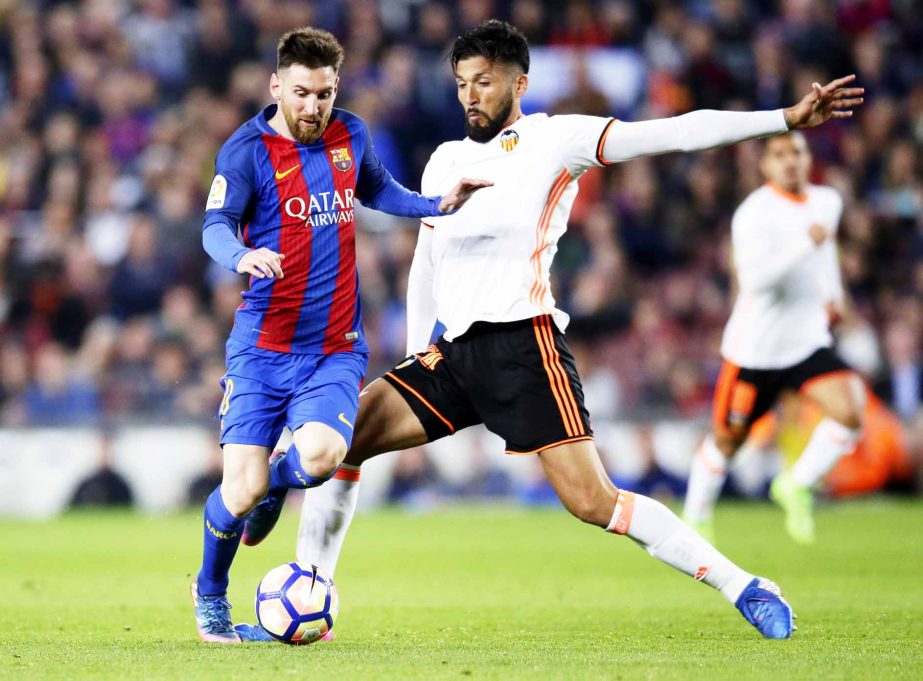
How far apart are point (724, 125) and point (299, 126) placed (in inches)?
68.5

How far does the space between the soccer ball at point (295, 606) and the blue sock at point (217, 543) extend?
279mm

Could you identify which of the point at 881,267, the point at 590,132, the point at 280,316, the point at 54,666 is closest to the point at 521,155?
the point at 590,132

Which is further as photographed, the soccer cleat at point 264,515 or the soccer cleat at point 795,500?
the soccer cleat at point 795,500

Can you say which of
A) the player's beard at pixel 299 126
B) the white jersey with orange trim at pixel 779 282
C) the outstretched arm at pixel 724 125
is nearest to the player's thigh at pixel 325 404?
the player's beard at pixel 299 126

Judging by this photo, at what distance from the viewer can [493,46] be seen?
6.30 m

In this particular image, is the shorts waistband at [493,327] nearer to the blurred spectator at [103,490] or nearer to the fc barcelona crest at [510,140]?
the fc barcelona crest at [510,140]

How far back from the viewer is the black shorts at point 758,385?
10.1 metres

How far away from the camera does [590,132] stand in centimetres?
619

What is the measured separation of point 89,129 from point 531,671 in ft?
41.5

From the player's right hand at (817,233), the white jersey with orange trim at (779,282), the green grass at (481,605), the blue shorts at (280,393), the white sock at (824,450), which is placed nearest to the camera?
the green grass at (481,605)

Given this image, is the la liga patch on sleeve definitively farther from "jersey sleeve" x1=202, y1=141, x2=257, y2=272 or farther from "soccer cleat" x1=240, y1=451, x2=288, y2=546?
"soccer cleat" x1=240, y1=451, x2=288, y2=546

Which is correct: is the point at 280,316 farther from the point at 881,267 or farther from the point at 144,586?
the point at 881,267

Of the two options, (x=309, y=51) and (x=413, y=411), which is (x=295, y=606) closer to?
(x=413, y=411)

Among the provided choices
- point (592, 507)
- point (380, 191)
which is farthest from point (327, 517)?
point (380, 191)
